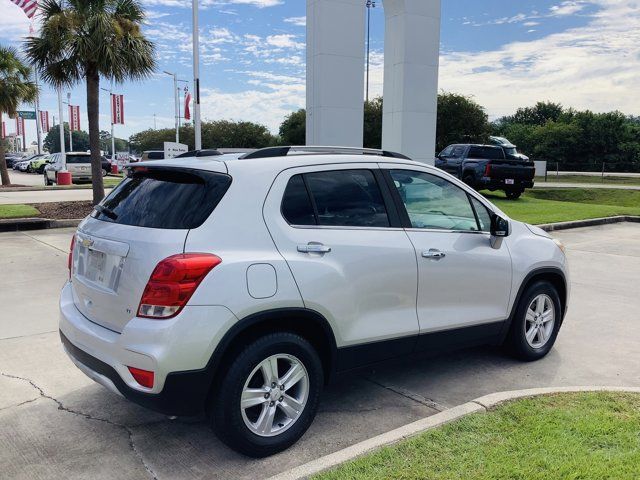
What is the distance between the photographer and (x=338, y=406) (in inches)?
160

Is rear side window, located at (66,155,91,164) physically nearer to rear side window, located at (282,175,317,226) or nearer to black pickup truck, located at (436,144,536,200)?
black pickup truck, located at (436,144,536,200)

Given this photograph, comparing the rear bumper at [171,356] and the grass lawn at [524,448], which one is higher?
the rear bumper at [171,356]

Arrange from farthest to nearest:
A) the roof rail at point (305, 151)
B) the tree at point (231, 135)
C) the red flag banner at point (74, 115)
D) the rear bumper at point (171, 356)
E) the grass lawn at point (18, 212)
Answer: the tree at point (231, 135) → the red flag banner at point (74, 115) → the grass lawn at point (18, 212) → the roof rail at point (305, 151) → the rear bumper at point (171, 356)

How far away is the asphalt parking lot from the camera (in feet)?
10.8

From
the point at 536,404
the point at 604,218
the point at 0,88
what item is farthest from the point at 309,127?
the point at 0,88

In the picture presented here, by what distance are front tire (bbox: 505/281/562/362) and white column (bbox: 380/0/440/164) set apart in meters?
11.3

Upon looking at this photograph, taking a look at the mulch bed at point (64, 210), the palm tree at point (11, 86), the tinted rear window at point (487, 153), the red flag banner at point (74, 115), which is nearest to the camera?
the mulch bed at point (64, 210)

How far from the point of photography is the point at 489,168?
18.7m

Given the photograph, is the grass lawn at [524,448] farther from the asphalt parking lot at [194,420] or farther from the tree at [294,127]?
the tree at [294,127]

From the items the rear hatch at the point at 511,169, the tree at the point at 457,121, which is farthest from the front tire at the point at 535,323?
the tree at the point at 457,121

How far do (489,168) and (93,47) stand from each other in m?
12.4

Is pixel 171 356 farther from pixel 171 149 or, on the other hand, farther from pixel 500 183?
pixel 500 183

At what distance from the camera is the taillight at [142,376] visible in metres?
2.99

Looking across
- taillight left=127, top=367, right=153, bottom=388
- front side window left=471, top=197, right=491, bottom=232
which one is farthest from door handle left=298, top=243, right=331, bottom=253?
front side window left=471, top=197, right=491, bottom=232
